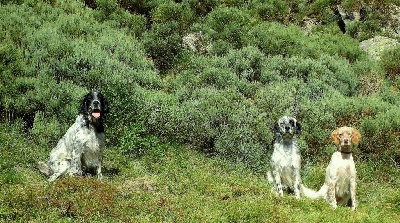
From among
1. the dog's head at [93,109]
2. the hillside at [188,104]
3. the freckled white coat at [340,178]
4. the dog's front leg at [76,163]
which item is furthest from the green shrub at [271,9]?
the dog's front leg at [76,163]

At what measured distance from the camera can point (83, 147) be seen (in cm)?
820

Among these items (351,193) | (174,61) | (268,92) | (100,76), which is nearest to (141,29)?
(174,61)

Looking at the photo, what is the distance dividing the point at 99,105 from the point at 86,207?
2.44 meters

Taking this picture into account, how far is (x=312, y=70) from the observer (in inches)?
499

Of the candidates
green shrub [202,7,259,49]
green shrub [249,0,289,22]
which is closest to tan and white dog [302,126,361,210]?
green shrub [202,7,259,49]

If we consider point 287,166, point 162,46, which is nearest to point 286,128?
point 287,166

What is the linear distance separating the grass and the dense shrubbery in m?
0.71

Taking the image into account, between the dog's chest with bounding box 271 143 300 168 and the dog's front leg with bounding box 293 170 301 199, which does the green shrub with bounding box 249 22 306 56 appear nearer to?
the dog's chest with bounding box 271 143 300 168

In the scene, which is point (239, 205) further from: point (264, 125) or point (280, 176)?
point (264, 125)

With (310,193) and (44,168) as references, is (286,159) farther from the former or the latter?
(44,168)

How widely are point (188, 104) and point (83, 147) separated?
3281 mm

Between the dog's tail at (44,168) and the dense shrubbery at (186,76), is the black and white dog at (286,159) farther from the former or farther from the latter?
the dog's tail at (44,168)

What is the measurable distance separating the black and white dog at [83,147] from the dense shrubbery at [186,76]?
1.24 metres

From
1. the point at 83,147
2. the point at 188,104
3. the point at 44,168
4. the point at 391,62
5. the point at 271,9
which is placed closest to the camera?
the point at 83,147
